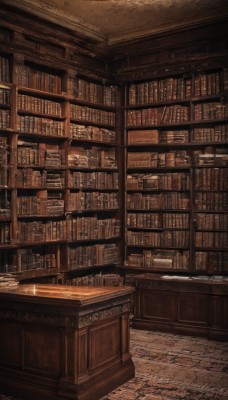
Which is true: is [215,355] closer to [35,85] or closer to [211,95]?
[211,95]

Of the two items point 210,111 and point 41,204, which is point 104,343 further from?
point 210,111

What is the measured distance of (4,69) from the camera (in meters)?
5.40

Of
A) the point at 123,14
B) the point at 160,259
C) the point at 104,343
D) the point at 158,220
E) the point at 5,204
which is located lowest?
the point at 104,343

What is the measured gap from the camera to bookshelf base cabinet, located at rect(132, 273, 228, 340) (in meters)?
5.71

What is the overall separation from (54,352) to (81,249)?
8.51 ft

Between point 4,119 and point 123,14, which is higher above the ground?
point 123,14

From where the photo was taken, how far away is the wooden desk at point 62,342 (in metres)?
3.71

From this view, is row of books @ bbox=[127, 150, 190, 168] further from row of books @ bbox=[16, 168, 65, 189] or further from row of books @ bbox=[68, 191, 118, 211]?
row of books @ bbox=[16, 168, 65, 189]

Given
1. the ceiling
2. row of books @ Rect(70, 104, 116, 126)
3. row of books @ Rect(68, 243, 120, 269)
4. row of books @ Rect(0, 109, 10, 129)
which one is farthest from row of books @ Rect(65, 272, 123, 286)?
the ceiling

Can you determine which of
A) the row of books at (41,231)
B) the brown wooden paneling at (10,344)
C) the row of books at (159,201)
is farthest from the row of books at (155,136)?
the brown wooden paneling at (10,344)

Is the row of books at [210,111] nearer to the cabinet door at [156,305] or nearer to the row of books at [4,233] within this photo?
the cabinet door at [156,305]

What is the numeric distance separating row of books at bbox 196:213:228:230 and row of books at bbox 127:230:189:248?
227mm

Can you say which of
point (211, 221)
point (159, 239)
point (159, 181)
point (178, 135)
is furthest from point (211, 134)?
point (159, 239)

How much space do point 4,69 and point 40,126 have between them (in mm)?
754
